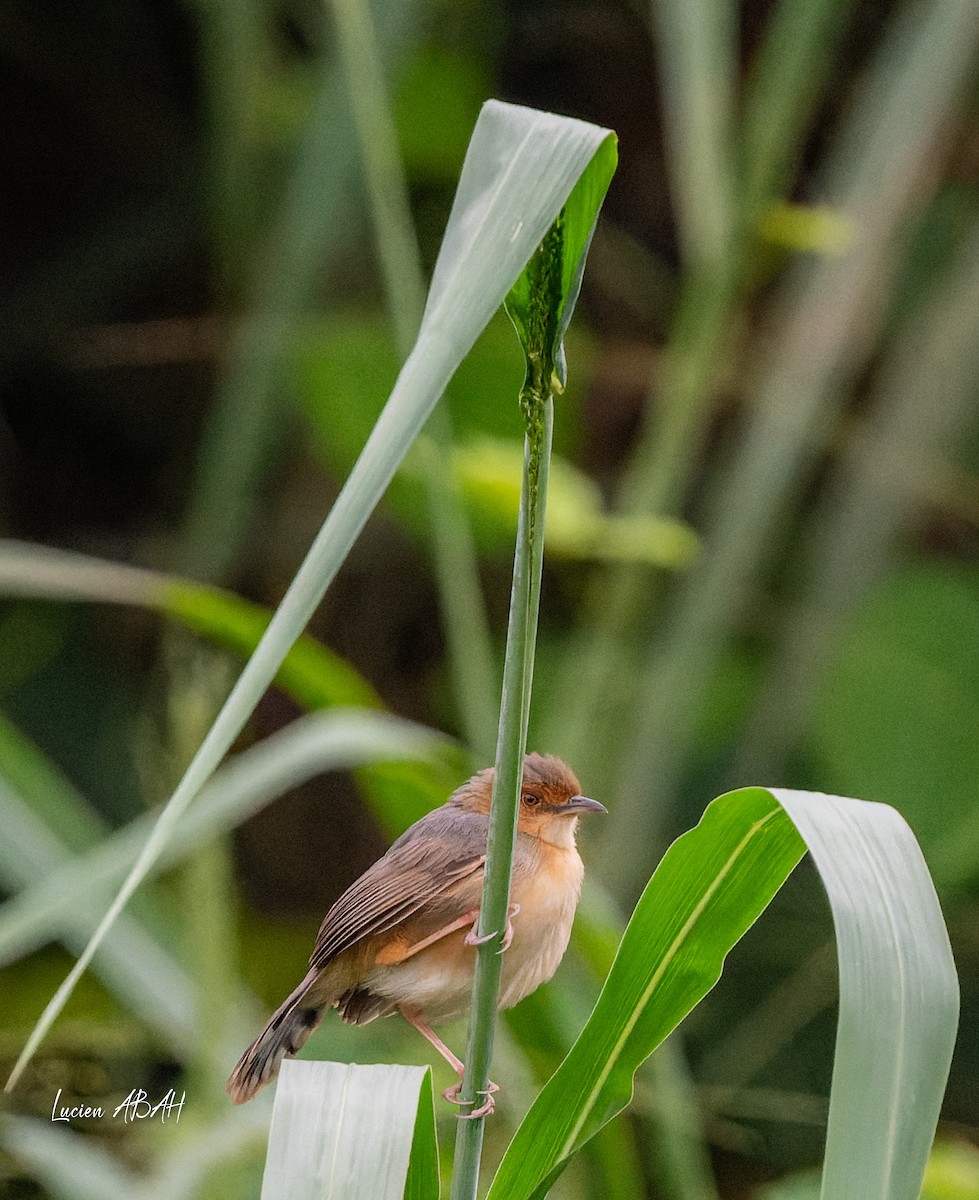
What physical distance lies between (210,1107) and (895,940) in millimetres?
1418

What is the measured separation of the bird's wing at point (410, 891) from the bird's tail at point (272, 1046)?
0.04 m

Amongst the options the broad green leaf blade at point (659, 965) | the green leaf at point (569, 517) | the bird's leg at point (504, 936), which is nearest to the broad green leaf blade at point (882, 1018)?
the broad green leaf blade at point (659, 965)

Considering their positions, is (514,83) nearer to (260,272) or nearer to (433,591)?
(260,272)

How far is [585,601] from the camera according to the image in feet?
12.8

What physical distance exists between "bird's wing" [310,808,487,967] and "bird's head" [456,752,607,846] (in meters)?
0.10

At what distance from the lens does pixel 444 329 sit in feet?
2.67

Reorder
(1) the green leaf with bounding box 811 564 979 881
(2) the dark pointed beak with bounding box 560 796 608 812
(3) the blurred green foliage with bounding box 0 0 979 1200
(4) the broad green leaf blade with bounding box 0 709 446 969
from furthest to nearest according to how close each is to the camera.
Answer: (1) the green leaf with bounding box 811 564 979 881 < (3) the blurred green foliage with bounding box 0 0 979 1200 < (4) the broad green leaf blade with bounding box 0 709 446 969 < (2) the dark pointed beak with bounding box 560 796 608 812

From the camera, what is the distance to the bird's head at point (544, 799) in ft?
4.28

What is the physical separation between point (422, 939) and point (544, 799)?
0.73 feet

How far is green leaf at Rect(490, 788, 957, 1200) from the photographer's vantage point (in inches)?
33.9

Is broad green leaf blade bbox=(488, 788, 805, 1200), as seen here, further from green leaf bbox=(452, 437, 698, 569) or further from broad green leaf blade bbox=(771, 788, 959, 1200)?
green leaf bbox=(452, 437, 698, 569)

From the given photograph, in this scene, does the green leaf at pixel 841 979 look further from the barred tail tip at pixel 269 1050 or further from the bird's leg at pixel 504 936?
the barred tail tip at pixel 269 1050

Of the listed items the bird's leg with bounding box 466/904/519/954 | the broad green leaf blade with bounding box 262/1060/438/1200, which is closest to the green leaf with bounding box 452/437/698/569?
the bird's leg with bounding box 466/904/519/954

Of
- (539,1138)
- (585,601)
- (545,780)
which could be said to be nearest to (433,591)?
(585,601)
